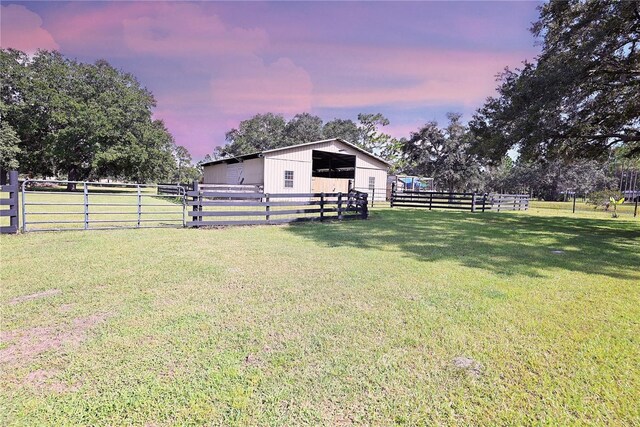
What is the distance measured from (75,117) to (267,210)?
30.5 metres

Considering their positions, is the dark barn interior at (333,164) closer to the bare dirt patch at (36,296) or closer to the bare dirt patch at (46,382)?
the bare dirt patch at (36,296)

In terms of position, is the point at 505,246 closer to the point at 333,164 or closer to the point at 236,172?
the point at 236,172

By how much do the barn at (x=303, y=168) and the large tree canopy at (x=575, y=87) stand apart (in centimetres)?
974

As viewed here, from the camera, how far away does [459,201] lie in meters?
A: 21.0

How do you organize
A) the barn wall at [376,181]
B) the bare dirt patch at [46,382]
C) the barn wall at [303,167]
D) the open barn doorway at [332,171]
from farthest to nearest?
the barn wall at [376,181] → the open barn doorway at [332,171] → the barn wall at [303,167] → the bare dirt patch at [46,382]

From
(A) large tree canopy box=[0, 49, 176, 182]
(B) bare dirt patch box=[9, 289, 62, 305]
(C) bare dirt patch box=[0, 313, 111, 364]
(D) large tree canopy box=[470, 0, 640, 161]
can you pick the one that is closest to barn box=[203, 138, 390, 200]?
(D) large tree canopy box=[470, 0, 640, 161]

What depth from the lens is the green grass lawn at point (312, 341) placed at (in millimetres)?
2051

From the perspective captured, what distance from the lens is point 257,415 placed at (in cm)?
196

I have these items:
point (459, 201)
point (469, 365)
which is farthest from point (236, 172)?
point (469, 365)

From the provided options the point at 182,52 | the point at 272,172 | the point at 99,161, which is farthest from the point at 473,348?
the point at 99,161

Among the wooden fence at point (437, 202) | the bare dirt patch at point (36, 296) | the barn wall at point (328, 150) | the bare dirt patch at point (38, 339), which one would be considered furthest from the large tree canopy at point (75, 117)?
the bare dirt patch at point (38, 339)

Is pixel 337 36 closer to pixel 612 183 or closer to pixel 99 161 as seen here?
pixel 99 161

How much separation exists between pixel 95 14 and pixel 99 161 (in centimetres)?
2558

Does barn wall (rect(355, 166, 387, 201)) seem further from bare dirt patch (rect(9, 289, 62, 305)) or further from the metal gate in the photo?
bare dirt patch (rect(9, 289, 62, 305))
